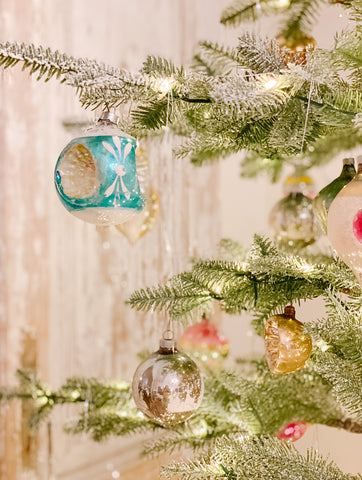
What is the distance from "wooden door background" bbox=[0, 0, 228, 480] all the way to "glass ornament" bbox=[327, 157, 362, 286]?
66 centimetres

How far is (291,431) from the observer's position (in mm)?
819

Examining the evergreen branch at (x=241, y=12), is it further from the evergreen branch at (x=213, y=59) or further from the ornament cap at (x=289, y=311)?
the ornament cap at (x=289, y=311)

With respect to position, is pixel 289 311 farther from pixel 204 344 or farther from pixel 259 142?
pixel 204 344

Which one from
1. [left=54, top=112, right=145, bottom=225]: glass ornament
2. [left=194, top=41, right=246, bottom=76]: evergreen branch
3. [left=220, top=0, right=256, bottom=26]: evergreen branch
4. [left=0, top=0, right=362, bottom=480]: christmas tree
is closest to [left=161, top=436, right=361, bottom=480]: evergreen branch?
[left=0, top=0, right=362, bottom=480]: christmas tree

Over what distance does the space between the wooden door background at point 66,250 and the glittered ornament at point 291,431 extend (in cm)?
47

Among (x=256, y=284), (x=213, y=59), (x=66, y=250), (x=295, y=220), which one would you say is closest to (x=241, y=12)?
(x=213, y=59)

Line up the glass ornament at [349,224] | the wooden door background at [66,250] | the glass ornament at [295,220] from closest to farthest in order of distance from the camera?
the glass ornament at [349,224]
the glass ornament at [295,220]
the wooden door background at [66,250]

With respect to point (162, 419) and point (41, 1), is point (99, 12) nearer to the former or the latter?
point (41, 1)

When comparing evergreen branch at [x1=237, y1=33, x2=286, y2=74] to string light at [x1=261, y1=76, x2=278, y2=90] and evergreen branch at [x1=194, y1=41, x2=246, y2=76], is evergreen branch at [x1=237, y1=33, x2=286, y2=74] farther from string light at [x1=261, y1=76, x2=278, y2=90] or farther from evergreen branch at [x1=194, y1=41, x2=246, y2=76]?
evergreen branch at [x1=194, y1=41, x2=246, y2=76]

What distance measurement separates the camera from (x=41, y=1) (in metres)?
1.30

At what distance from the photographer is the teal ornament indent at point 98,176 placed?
0.50m

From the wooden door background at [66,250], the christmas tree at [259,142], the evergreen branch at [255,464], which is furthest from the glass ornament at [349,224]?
the wooden door background at [66,250]

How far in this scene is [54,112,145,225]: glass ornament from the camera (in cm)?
50

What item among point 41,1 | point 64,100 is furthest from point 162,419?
point 41,1
